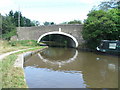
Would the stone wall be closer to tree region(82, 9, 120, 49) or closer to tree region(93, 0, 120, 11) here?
tree region(82, 9, 120, 49)

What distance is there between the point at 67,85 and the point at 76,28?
50.1ft

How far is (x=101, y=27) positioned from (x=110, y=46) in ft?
6.28

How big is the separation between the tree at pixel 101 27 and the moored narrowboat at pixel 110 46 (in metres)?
0.89

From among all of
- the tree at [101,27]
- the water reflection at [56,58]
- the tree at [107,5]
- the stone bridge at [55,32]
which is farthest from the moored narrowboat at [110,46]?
the tree at [107,5]

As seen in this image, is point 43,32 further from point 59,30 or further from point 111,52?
point 111,52

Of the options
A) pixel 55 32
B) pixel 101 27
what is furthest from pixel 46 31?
pixel 101 27

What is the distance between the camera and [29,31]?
76.3ft

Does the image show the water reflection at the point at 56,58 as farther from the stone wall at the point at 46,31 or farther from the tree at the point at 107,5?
the tree at the point at 107,5

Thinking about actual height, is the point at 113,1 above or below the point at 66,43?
above

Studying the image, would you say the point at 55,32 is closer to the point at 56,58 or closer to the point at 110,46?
the point at 110,46

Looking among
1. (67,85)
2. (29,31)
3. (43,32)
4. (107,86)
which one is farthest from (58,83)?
(29,31)

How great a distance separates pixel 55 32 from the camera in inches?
842

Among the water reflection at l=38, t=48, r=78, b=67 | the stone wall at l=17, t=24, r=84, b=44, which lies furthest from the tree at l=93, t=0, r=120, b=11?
the water reflection at l=38, t=48, r=78, b=67

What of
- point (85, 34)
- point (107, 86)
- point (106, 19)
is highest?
point (106, 19)
